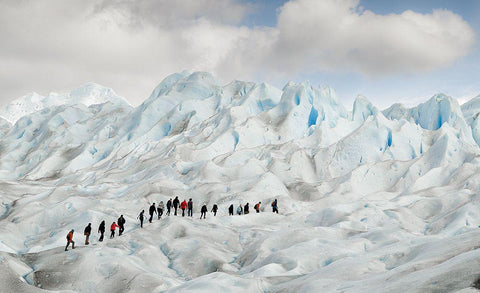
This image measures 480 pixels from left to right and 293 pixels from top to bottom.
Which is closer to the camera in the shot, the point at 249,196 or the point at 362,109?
the point at 249,196

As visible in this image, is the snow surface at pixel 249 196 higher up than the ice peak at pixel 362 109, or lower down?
lower down

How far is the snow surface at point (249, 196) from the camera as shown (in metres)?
14.1

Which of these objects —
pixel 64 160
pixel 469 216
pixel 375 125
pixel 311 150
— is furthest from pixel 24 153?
pixel 469 216

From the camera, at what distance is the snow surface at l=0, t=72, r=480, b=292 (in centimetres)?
1412

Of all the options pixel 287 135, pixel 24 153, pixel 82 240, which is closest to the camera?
pixel 82 240

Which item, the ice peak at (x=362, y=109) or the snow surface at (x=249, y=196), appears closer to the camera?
the snow surface at (x=249, y=196)

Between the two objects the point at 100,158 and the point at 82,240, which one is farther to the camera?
the point at 100,158

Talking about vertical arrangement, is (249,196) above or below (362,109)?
below

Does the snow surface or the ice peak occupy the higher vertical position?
the ice peak

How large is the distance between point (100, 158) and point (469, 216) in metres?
68.0

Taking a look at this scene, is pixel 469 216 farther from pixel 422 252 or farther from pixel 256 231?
pixel 422 252

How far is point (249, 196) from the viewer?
1480 inches

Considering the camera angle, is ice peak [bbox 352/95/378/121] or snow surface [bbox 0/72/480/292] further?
ice peak [bbox 352/95/378/121]

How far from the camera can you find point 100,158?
79125 millimetres
